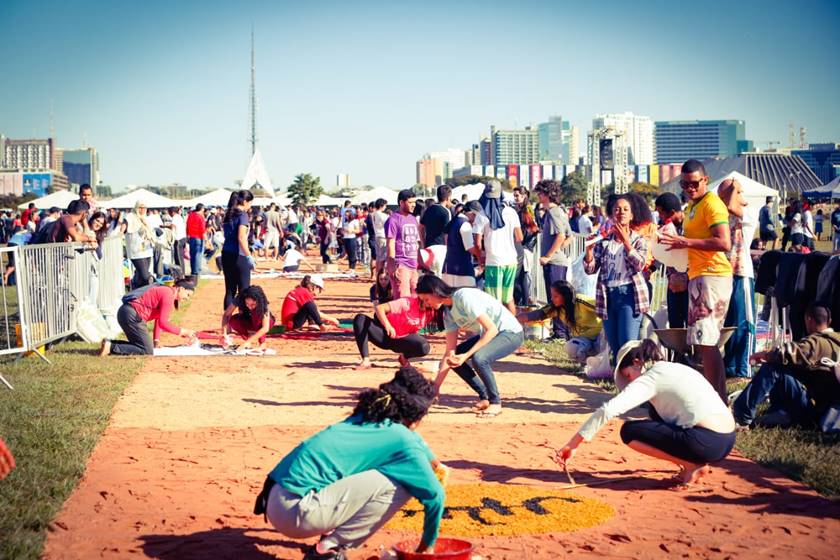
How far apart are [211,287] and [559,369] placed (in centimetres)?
1522

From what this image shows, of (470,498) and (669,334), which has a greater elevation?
(669,334)

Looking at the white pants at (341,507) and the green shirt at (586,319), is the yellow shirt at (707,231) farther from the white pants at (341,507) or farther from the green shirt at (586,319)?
the white pants at (341,507)

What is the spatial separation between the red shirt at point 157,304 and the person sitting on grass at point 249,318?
104 centimetres

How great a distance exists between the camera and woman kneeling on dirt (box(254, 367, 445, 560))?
5199 mm

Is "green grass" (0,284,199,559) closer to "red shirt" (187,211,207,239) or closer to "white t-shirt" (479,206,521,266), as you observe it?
"white t-shirt" (479,206,521,266)

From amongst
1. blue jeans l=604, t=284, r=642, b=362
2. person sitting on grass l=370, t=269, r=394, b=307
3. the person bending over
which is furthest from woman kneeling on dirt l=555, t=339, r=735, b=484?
person sitting on grass l=370, t=269, r=394, b=307

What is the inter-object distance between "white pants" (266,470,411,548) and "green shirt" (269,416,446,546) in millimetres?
45

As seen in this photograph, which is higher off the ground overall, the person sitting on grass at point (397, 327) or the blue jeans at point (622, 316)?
the blue jeans at point (622, 316)

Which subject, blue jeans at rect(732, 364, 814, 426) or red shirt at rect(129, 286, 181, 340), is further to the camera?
red shirt at rect(129, 286, 181, 340)

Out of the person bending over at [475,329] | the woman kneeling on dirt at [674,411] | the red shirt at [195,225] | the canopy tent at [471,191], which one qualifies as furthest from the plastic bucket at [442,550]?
the canopy tent at [471,191]

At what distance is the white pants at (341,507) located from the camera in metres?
5.20

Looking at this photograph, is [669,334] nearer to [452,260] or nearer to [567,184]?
[452,260]

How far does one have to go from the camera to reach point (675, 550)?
577 centimetres

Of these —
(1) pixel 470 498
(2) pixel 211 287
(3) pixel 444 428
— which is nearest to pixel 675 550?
(1) pixel 470 498
